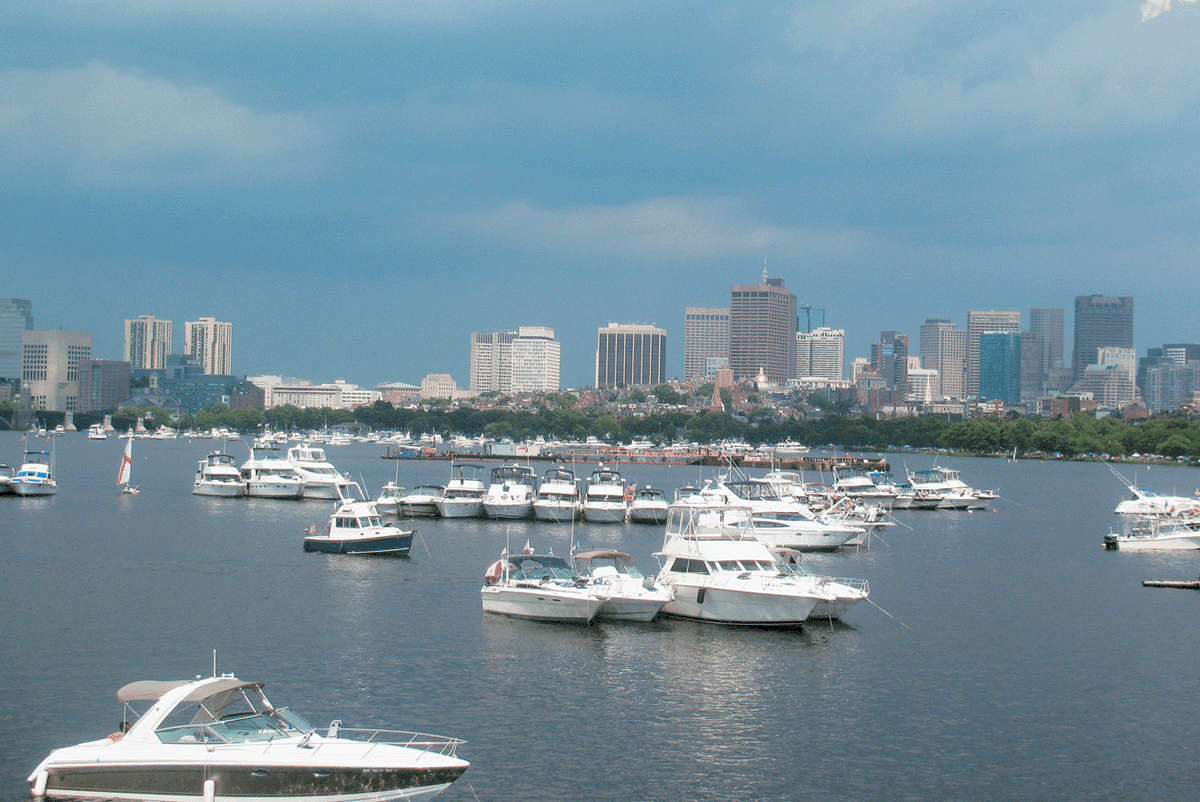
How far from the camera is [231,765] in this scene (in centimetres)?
2270

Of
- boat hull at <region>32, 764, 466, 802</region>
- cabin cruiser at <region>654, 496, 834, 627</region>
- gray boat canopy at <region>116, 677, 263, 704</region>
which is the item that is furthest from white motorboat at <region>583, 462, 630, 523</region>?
boat hull at <region>32, 764, 466, 802</region>

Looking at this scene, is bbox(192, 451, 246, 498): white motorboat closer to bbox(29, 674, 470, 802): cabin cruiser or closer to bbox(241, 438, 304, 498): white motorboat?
bbox(241, 438, 304, 498): white motorboat

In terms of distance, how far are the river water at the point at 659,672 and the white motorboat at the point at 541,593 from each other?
0.70 m

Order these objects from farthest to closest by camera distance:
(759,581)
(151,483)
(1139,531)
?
(151,483) → (1139,531) → (759,581)

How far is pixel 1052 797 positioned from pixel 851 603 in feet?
61.3

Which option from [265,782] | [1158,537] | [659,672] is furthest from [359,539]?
[1158,537]

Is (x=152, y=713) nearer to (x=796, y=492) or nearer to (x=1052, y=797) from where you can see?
(x=1052, y=797)

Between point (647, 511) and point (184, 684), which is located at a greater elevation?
point (184, 684)

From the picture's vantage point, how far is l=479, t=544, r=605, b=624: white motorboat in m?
44.3

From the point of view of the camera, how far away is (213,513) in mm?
90375

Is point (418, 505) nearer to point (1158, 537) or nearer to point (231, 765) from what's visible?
point (1158, 537)

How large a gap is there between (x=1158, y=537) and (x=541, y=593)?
160 ft

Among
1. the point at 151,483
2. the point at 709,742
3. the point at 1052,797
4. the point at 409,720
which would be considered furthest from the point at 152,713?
the point at 151,483

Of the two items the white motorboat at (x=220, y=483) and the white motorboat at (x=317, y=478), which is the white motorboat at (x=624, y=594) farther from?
the white motorboat at (x=220, y=483)
